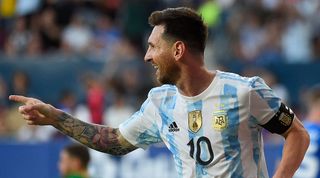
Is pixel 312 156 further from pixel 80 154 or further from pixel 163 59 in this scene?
pixel 163 59

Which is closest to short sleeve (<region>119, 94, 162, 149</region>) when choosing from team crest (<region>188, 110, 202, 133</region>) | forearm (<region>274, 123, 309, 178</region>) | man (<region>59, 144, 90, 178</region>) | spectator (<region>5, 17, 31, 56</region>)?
team crest (<region>188, 110, 202, 133</region>)

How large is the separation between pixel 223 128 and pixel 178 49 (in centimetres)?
54

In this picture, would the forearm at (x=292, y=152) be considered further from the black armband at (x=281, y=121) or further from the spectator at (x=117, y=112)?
the spectator at (x=117, y=112)

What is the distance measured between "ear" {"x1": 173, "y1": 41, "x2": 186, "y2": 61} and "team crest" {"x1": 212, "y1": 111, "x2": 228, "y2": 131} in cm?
41

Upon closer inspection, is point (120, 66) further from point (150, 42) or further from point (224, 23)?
point (150, 42)

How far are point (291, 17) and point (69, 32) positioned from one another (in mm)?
3754

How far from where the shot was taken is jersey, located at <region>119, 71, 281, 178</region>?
571 centimetres

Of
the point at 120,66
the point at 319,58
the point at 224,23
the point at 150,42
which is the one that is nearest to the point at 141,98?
the point at 120,66

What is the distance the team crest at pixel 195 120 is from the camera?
5.82 meters

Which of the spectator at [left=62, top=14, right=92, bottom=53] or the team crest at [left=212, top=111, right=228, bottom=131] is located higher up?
the spectator at [left=62, top=14, right=92, bottom=53]

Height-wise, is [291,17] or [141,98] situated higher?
[291,17]

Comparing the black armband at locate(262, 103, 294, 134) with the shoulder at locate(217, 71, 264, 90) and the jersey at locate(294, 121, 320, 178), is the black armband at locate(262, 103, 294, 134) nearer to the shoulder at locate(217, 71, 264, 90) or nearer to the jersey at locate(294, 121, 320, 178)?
the shoulder at locate(217, 71, 264, 90)

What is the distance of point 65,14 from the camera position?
16953 mm

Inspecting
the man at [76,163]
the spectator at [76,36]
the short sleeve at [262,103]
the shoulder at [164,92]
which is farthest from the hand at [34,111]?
the spectator at [76,36]
